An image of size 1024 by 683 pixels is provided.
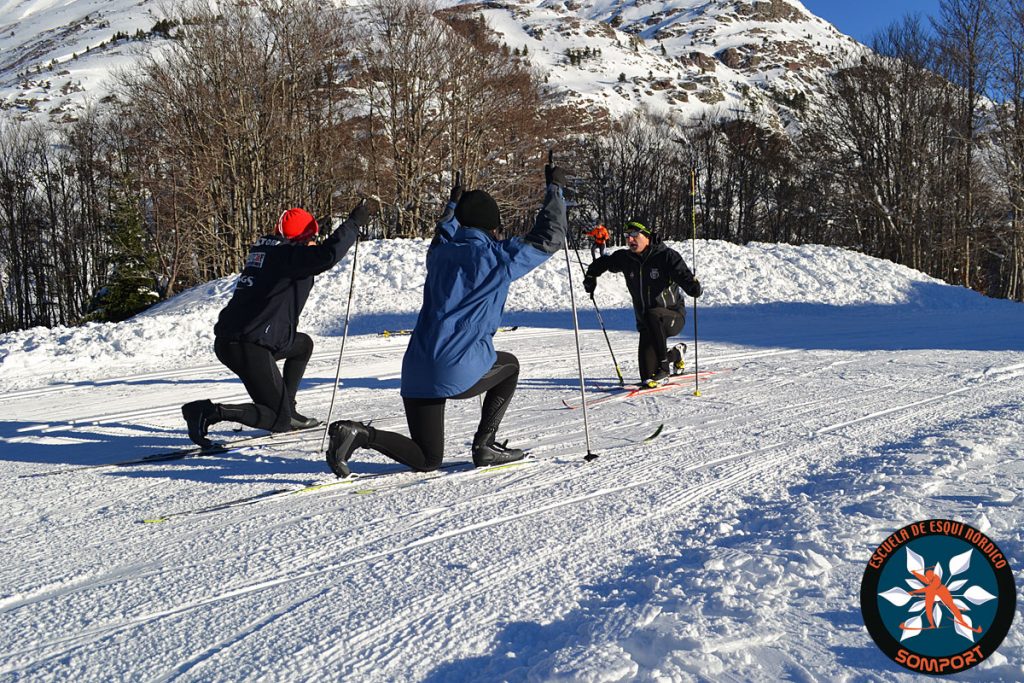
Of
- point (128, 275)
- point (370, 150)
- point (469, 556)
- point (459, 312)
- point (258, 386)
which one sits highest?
point (370, 150)

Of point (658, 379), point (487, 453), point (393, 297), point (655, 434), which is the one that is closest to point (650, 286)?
point (658, 379)

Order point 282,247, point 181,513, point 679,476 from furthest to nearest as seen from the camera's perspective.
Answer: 1. point 282,247
2. point 679,476
3. point 181,513

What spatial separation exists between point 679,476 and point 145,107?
2825cm

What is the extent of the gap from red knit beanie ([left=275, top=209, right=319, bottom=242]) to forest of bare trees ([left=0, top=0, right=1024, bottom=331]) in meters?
22.5

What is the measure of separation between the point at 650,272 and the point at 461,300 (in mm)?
4484

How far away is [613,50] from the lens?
11062 cm

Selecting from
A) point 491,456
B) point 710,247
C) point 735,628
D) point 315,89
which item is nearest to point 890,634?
point 735,628

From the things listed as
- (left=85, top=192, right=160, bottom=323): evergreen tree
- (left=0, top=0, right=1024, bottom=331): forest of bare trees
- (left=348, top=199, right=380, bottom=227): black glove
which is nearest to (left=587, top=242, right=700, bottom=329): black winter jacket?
Result: (left=348, top=199, right=380, bottom=227): black glove

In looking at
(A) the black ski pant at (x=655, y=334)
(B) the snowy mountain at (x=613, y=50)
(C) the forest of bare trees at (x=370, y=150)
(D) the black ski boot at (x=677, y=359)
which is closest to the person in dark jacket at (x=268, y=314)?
(A) the black ski pant at (x=655, y=334)

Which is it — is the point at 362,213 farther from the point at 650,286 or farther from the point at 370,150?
the point at 370,150

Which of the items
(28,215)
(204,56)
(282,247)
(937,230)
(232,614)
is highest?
(204,56)

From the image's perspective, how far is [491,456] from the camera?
202 inches

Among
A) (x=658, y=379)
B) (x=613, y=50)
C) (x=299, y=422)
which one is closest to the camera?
(x=299, y=422)

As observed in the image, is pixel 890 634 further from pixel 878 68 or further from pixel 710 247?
pixel 878 68
